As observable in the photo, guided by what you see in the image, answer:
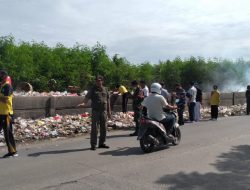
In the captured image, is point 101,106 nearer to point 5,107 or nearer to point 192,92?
point 5,107

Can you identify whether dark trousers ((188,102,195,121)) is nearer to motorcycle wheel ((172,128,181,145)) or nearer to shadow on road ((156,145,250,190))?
motorcycle wheel ((172,128,181,145))

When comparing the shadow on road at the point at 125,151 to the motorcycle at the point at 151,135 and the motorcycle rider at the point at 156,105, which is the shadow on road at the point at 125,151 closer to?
the motorcycle at the point at 151,135

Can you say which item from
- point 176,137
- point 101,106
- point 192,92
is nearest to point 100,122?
point 101,106


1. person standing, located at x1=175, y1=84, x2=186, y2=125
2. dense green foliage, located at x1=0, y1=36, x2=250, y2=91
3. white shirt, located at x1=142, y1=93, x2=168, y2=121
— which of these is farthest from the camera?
dense green foliage, located at x1=0, y1=36, x2=250, y2=91

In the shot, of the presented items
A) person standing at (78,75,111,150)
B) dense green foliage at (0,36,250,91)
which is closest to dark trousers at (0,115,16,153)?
person standing at (78,75,111,150)

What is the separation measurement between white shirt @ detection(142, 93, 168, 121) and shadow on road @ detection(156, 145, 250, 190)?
2.01 metres

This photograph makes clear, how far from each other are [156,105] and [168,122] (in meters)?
0.65

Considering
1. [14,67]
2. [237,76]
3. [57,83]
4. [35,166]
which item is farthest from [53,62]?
[237,76]

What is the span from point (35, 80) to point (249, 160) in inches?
717

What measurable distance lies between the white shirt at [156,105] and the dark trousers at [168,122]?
20 cm

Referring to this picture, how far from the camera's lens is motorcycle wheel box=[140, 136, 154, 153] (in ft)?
32.1

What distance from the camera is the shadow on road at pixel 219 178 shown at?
6.95m

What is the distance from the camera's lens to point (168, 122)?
10562 mm

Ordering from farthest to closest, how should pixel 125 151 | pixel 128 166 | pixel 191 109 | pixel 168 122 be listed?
pixel 191 109
pixel 168 122
pixel 125 151
pixel 128 166
